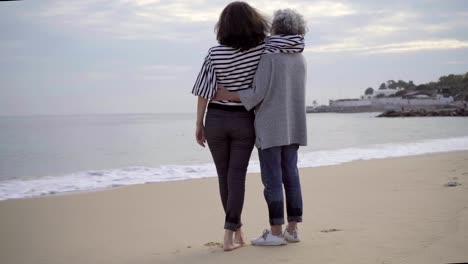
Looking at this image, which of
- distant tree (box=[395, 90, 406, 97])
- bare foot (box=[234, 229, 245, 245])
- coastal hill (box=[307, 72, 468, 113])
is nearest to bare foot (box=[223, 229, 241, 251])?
bare foot (box=[234, 229, 245, 245])

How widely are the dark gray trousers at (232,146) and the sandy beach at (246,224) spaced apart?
0.31m

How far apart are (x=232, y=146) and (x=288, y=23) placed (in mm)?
810

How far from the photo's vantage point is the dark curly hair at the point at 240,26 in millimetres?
3002

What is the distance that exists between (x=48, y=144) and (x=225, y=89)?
13.0m

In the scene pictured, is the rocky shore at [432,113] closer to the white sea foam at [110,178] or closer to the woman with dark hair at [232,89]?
the white sea foam at [110,178]

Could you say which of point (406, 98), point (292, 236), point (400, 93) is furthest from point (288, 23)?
point (406, 98)

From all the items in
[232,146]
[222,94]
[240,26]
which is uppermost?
[240,26]

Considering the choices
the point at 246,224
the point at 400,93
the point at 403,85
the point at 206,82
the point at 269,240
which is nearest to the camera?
the point at 206,82

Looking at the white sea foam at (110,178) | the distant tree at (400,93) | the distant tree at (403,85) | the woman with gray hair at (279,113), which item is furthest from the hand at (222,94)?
the distant tree at (403,85)

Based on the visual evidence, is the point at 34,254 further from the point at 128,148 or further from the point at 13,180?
the point at 128,148

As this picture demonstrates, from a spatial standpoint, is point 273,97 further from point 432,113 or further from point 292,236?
point 432,113

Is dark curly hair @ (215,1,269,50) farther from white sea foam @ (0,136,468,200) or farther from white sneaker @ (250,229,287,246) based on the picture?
white sea foam @ (0,136,468,200)

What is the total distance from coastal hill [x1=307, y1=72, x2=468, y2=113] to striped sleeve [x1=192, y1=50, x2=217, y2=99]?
2039cm

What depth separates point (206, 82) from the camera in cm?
311
